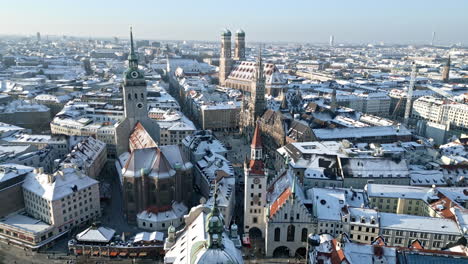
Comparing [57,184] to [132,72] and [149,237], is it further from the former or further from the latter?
[132,72]

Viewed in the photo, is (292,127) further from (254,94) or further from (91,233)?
(91,233)

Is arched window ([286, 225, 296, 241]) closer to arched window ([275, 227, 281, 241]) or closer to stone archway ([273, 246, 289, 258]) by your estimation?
arched window ([275, 227, 281, 241])

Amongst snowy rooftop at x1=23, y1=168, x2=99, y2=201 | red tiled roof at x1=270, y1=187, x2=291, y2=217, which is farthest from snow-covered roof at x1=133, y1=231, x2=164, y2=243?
red tiled roof at x1=270, y1=187, x2=291, y2=217

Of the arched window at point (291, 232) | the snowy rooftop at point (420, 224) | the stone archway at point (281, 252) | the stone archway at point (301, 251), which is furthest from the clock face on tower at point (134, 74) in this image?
the snowy rooftop at point (420, 224)

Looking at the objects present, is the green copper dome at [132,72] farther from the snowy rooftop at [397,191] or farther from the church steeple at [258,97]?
the snowy rooftop at [397,191]

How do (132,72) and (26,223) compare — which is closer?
(26,223)

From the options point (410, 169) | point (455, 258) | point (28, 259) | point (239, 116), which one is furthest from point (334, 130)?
point (28, 259)

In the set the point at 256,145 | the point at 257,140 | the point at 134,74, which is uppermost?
the point at 134,74

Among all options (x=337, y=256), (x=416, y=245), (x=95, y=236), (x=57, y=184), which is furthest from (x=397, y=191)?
(x=57, y=184)
